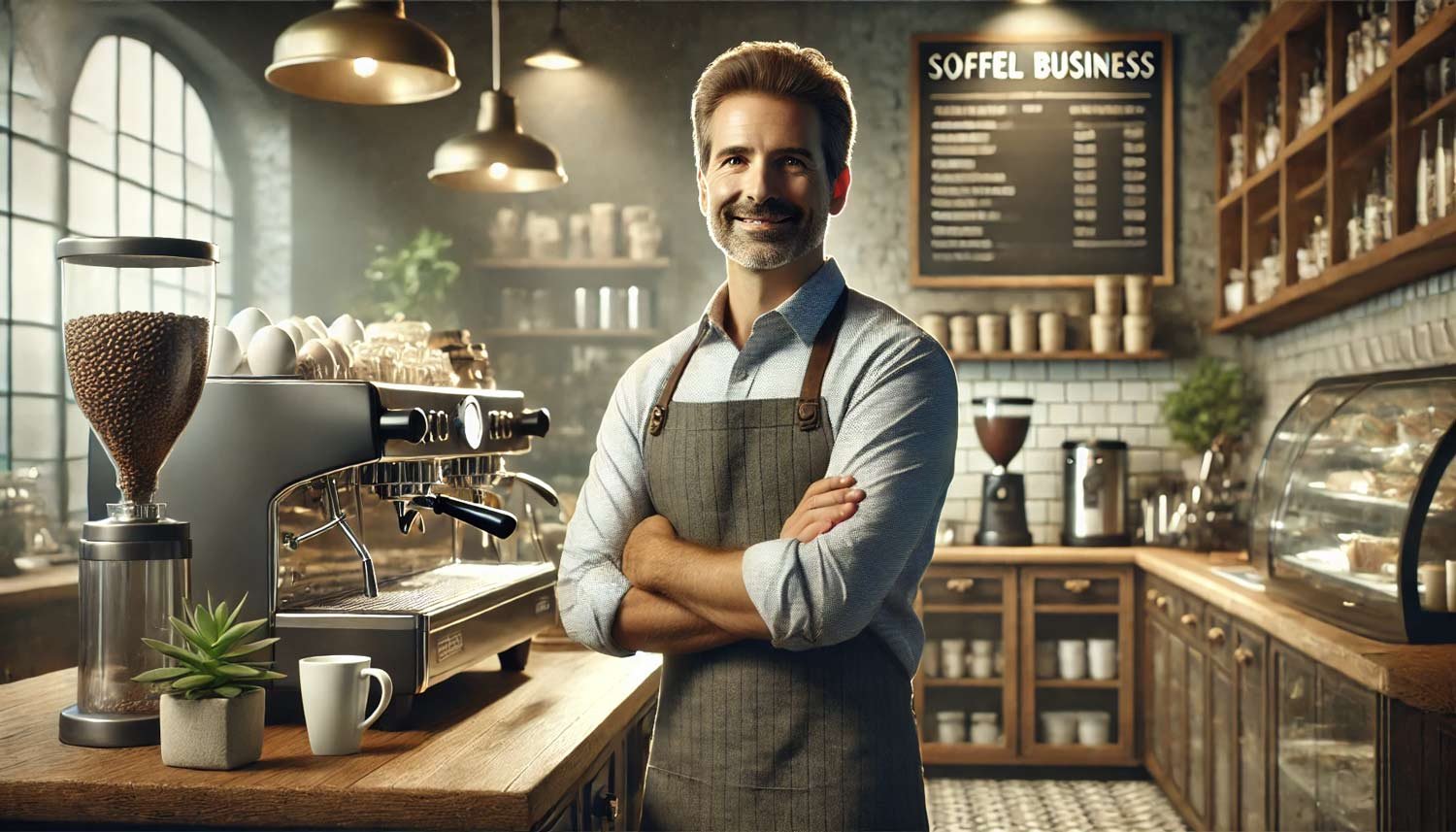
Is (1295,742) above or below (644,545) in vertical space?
below

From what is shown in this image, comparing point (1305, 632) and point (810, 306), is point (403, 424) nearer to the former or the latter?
point (810, 306)

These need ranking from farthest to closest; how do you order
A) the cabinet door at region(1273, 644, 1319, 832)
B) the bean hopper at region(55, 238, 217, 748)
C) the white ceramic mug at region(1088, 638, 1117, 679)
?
the white ceramic mug at region(1088, 638, 1117, 679), the cabinet door at region(1273, 644, 1319, 832), the bean hopper at region(55, 238, 217, 748)

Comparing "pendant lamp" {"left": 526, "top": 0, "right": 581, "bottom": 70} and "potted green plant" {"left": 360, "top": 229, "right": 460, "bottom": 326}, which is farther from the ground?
"pendant lamp" {"left": 526, "top": 0, "right": 581, "bottom": 70}

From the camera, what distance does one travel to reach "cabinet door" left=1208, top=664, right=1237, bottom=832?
11.8 feet

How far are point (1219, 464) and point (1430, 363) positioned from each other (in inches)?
60.9

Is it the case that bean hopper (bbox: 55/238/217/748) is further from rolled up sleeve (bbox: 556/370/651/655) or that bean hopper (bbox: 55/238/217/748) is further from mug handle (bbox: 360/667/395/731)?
rolled up sleeve (bbox: 556/370/651/655)

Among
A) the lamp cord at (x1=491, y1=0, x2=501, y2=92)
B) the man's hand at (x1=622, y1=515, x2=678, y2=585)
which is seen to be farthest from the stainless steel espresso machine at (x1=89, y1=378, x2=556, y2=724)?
the lamp cord at (x1=491, y1=0, x2=501, y2=92)

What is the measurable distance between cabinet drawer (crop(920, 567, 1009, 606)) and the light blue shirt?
→ 11.0 feet

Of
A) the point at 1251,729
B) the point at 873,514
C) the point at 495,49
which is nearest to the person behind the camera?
the point at 873,514

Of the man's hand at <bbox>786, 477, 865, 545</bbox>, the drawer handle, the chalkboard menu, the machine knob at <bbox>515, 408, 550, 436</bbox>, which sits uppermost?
the chalkboard menu

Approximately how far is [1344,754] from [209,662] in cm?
221

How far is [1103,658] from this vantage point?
16.0 ft

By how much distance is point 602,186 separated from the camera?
18.9 feet

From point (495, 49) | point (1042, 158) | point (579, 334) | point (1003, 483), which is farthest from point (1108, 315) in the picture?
point (495, 49)
